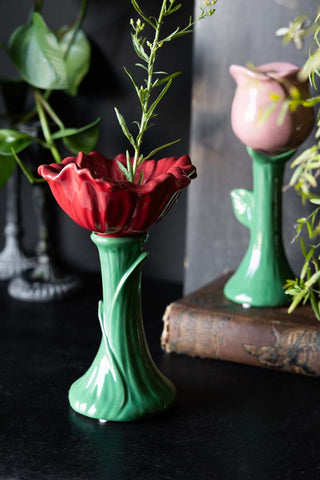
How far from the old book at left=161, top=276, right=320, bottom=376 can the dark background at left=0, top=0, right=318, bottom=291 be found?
0.19 metres

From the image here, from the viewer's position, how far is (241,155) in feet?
3.32

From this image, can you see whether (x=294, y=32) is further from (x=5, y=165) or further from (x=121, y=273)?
(x=5, y=165)

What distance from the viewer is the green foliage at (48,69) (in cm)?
101

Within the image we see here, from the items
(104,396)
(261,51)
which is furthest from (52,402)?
(261,51)

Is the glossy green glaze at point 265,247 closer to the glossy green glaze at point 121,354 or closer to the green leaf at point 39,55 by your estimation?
the glossy green glaze at point 121,354

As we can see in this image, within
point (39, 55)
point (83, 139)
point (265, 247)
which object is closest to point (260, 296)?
point (265, 247)

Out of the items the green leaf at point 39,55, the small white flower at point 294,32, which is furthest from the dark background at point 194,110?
the green leaf at point 39,55

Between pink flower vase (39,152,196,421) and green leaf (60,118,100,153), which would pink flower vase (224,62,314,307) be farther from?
green leaf (60,118,100,153)

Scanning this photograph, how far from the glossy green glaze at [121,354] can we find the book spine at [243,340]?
0.54ft

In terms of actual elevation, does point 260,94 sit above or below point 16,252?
above

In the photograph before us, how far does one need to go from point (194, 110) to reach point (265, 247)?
0.90ft

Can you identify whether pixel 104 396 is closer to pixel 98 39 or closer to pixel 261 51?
pixel 261 51

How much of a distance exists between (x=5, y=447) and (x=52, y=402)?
0.34 ft

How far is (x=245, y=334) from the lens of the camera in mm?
820
